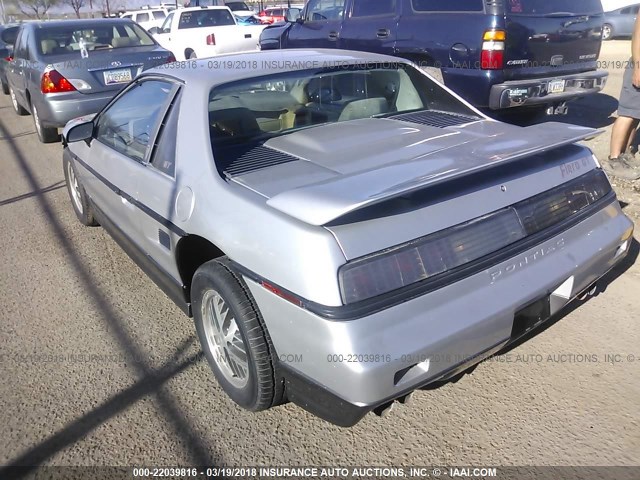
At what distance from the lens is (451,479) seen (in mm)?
2152

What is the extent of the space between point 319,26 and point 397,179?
21.6 ft

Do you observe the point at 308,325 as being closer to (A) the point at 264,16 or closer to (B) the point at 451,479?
(B) the point at 451,479

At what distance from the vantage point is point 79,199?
4770 millimetres

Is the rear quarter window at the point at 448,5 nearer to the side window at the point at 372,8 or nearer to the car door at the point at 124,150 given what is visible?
the side window at the point at 372,8

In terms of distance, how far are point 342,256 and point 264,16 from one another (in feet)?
95.6

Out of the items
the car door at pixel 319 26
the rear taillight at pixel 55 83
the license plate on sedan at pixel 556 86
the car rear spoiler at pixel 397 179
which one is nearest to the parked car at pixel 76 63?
the rear taillight at pixel 55 83

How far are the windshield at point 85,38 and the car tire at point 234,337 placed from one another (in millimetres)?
6288

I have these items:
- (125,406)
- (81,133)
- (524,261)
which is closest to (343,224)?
(524,261)

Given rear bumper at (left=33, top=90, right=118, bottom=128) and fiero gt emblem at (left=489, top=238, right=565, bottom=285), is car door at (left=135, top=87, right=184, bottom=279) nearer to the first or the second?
fiero gt emblem at (left=489, top=238, right=565, bottom=285)

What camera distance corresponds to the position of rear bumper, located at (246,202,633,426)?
6.24 ft

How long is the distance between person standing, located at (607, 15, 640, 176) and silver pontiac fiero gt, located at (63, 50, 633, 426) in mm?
2594

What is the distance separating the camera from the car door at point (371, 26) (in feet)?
21.9

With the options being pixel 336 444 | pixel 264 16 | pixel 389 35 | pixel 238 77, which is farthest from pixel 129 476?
pixel 264 16

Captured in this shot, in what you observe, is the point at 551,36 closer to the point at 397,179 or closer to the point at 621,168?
the point at 621,168
